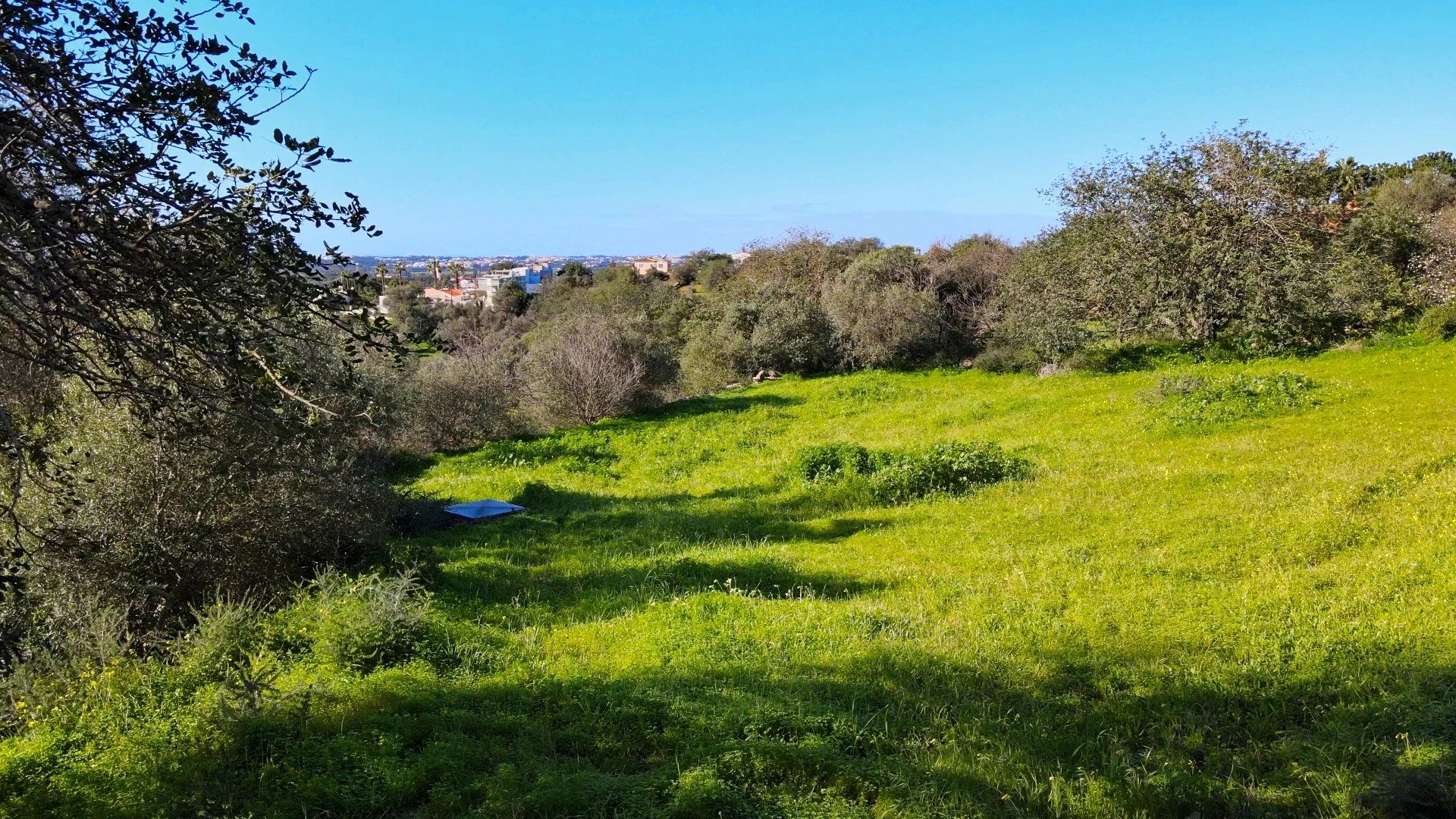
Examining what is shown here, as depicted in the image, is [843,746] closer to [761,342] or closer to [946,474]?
[946,474]

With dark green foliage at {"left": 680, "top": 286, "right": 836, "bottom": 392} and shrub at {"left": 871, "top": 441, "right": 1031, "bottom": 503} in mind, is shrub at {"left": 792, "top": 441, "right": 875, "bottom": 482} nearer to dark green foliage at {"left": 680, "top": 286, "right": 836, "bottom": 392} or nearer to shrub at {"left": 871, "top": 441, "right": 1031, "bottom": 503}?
shrub at {"left": 871, "top": 441, "right": 1031, "bottom": 503}

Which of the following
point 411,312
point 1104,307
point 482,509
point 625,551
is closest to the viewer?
point 625,551

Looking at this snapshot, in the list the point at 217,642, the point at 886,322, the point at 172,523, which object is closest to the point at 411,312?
the point at 886,322

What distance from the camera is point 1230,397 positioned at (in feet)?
43.2

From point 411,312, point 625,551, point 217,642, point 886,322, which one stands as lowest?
point 625,551

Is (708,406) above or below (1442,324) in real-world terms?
below

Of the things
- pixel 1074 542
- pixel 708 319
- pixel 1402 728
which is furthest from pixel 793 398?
pixel 1402 728

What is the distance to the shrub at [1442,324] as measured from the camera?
1617 centimetres

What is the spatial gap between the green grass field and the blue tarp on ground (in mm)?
557

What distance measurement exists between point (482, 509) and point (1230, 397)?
1188 centimetres

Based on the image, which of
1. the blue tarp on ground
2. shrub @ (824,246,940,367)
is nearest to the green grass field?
the blue tarp on ground

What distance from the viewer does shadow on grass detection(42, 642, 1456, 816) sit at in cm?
394

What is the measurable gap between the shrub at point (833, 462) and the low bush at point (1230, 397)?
490 cm

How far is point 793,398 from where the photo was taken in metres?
22.2
